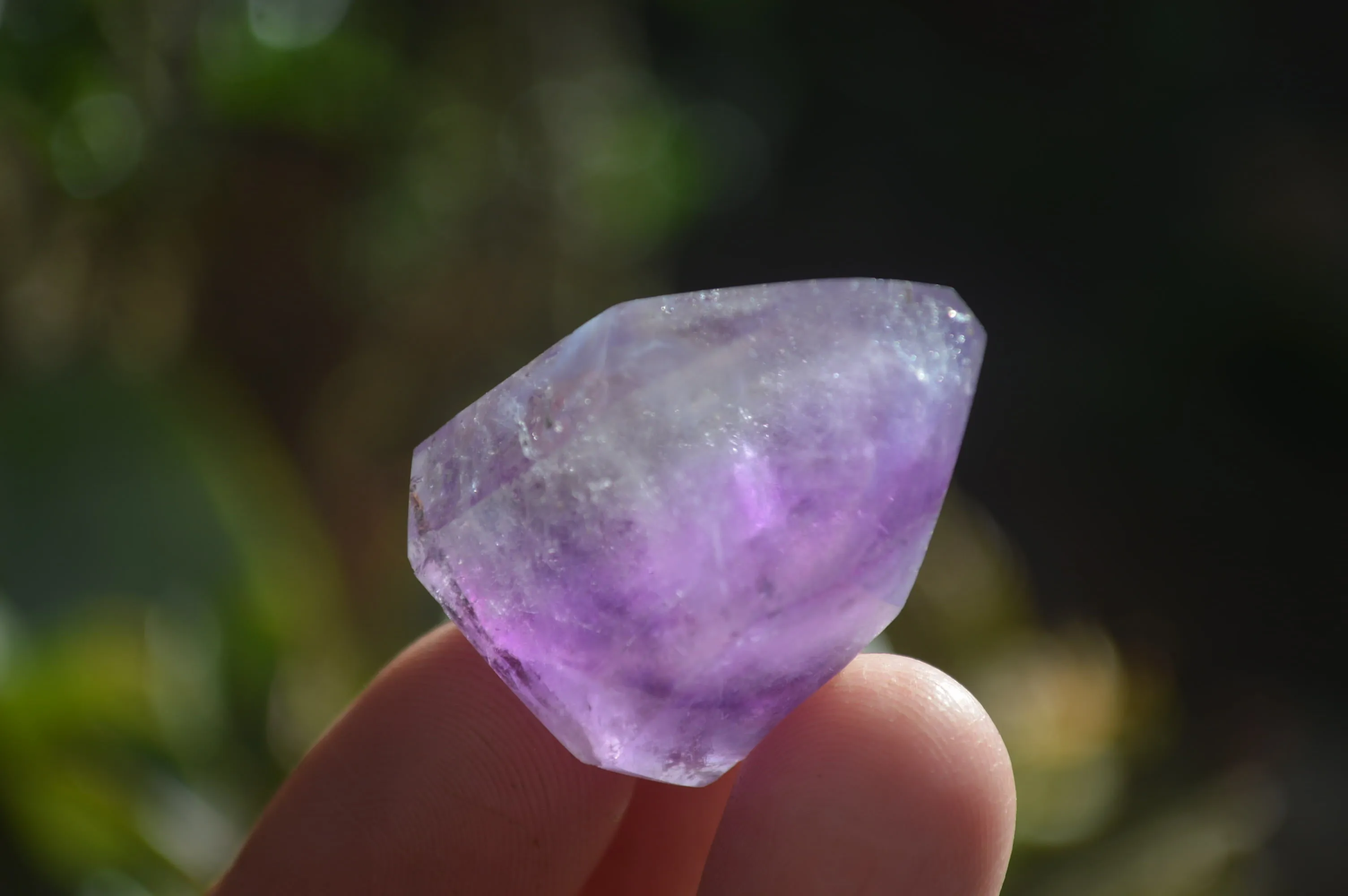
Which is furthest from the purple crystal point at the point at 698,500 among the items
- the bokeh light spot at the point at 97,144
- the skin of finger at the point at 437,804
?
the bokeh light spot at the point at 97,144

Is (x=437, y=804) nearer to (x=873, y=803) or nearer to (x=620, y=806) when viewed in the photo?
(x=620, y=806)

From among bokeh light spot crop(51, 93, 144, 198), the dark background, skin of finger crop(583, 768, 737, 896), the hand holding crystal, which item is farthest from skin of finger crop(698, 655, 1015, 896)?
bokeh light spot crop(51, 93, 144, 198)

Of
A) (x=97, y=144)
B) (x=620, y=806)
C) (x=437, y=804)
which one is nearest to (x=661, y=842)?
(x=620, y=806)

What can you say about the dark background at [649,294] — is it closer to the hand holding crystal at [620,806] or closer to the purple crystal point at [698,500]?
the hand holding crystal at [620,806]

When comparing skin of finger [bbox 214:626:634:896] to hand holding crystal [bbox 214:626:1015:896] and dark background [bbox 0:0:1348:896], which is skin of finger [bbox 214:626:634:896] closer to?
hand holding crystal [bbox 214:626:1015:896]

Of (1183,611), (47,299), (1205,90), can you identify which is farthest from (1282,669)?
(47,299)

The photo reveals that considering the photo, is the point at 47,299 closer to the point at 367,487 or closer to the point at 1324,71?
the point at 367,487
